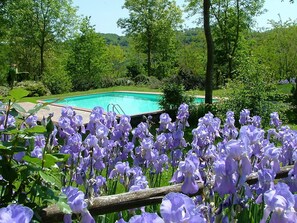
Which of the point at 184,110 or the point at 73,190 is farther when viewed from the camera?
the point at 184,110

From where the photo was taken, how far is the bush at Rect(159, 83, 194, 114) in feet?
35.5

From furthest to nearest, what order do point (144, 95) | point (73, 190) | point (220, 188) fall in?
1. point (144, 95)
2. point (220, 188)
3. point (73, 190)

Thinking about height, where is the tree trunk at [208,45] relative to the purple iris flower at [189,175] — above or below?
above

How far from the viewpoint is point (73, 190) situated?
1672 mm

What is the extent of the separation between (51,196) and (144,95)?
1859 cm

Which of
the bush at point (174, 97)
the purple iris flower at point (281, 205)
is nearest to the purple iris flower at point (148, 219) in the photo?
the purple iris flower at point (281, 205)

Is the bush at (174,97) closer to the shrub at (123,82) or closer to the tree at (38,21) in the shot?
the shrub at (123,82)

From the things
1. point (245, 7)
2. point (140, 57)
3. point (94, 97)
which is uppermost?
point (245, 7)

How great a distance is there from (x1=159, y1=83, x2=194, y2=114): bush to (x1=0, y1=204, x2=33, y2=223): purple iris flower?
385 inches

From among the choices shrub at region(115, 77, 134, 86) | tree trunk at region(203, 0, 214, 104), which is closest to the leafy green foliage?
tree trunk at region(203, 0, 214, 104)

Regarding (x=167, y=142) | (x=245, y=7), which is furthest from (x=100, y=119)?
(x=245, y=7)

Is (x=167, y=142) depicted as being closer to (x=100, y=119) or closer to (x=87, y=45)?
(x=100, y=119)

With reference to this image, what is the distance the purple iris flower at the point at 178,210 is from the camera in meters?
1.09

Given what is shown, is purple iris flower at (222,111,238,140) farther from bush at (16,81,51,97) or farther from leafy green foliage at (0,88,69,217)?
bush at (16,81,51,97)
